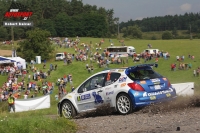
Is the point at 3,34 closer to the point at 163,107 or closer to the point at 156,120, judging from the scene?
the point at 163,107

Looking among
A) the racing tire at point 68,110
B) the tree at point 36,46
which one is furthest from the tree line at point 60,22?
the racing tire at point 68,110

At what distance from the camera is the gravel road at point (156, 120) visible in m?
7.43

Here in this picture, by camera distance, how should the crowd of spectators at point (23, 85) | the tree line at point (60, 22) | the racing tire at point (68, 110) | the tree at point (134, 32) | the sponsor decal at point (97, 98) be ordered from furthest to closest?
1. the tree at point (134, 32)
2. the tree line at point (60, 22)
3. the crowd of spectators at point (23, 85)
4. the racing tire at point (68, 110)
5. the sponsor decal at point (97, 98)

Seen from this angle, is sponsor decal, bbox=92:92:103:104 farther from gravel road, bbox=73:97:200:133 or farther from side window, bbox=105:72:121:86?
side window, bbox=105:72:121:86

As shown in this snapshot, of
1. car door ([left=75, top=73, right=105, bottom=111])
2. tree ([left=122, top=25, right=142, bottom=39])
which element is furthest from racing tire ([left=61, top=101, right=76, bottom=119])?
tree ([left=122, top=25, right=142, bottom=39])

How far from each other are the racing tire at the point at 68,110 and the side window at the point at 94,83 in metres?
0.62

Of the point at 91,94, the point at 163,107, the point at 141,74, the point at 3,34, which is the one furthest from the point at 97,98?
the point at 3,34

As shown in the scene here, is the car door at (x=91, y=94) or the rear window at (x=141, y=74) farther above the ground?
the rear window at (x=141, y=74)

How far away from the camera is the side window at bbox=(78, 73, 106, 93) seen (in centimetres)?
1096

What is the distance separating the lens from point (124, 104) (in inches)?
401

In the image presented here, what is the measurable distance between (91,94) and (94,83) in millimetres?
355

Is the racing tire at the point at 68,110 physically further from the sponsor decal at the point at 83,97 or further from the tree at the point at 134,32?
the tree at the point at 134,32

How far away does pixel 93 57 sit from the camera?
52.6m

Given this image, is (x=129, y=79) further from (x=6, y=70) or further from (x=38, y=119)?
(x=6, y=70)
